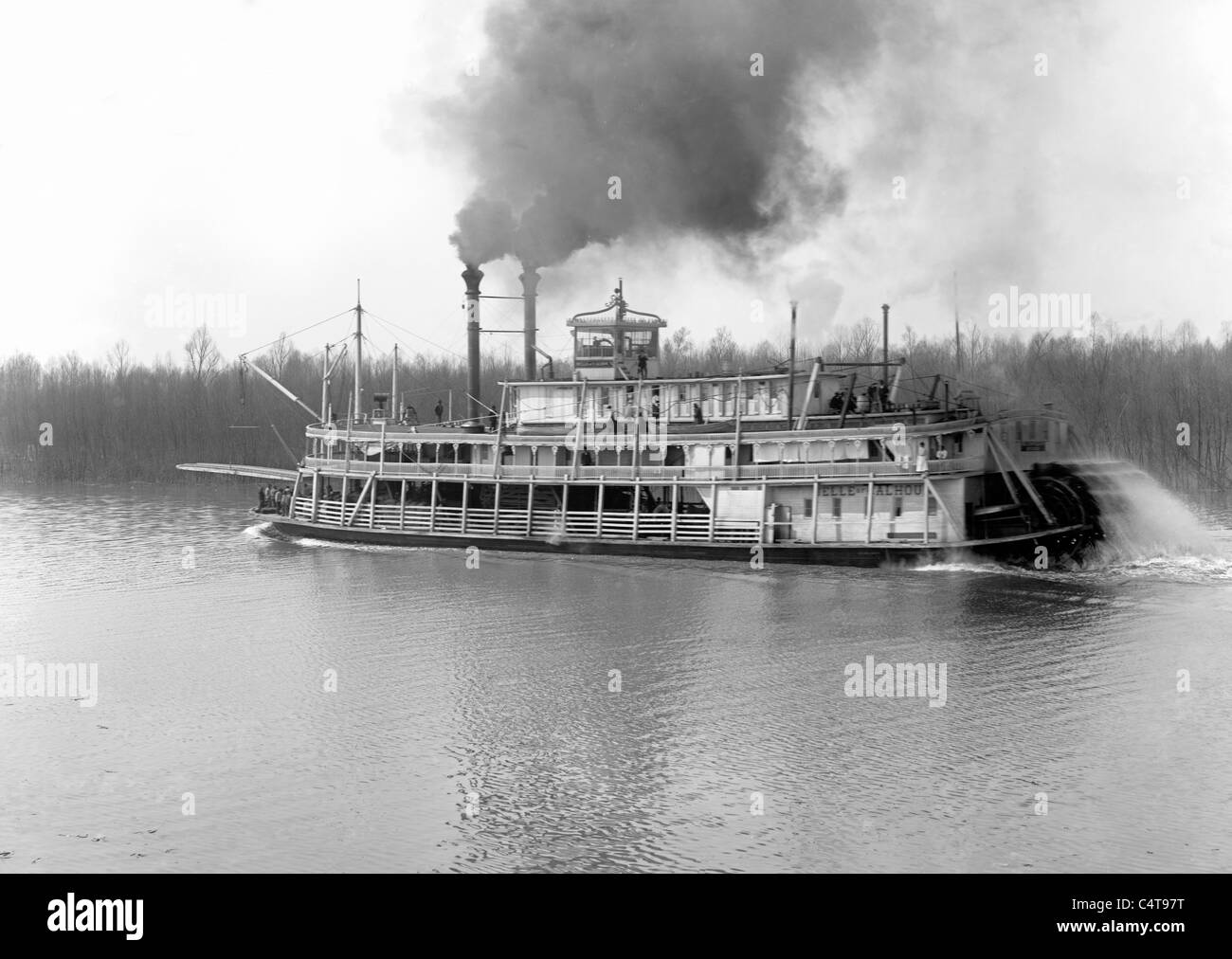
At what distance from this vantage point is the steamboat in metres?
37.9

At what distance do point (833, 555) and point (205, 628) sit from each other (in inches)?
745

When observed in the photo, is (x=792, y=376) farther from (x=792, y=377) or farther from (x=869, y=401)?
(x=869, y=401)

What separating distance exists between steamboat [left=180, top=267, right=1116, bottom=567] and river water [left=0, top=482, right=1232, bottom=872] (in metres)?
2.00

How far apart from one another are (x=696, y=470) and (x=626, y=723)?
21539 millimetres

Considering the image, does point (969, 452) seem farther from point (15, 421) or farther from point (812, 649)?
point (15, 421)

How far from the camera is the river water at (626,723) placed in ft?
54.6

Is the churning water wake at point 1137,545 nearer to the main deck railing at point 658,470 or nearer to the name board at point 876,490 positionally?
the name board at point 876,490

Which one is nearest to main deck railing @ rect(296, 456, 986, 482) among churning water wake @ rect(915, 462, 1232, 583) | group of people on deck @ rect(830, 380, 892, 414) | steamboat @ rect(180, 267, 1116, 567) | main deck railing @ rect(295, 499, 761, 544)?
steamboat @ rect(180, 267, 1116, 567)

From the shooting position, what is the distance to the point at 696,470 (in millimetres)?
42812

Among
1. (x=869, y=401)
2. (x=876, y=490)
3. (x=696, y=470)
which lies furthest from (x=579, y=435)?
(x=876, y=490)

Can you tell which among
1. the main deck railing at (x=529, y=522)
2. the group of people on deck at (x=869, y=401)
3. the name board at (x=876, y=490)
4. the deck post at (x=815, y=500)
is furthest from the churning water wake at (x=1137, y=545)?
the main deck railing at (x=529, y=522)

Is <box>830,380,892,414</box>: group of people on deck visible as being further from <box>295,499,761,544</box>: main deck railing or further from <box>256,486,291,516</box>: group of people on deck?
<box>256,486,291,516</box>: group of people on deck
